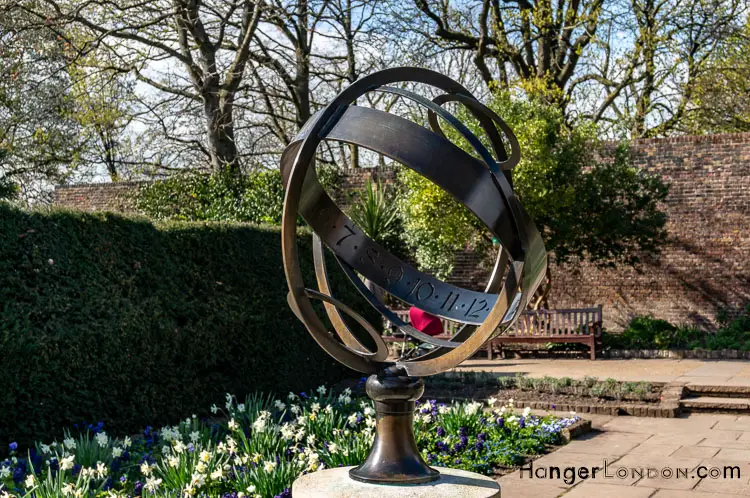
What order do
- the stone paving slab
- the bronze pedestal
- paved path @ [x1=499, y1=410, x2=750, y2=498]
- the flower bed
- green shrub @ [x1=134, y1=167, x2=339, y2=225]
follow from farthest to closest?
green shrub @ [x1=134, y1=167, x2=339, y2=225] → paved path @ [x1=499, y1=410, x2=750, y2=498] → the stone paving slab → the flower bed → the bronze pedestal

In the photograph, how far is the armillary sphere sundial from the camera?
3.47 m

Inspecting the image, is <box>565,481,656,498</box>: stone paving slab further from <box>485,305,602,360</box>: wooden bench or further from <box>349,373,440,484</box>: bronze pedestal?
<box>485,305,602,360</box>: wooden bench

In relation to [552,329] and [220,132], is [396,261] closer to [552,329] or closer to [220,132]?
[552,329]

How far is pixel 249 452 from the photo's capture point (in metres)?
5.47

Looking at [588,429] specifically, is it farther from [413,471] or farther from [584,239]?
[584,239]

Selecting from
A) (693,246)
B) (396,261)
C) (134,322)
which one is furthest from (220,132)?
(396,261)

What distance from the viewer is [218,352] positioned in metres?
8.41

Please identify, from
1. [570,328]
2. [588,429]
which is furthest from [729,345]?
[588,429]

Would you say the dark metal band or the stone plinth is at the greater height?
the dark metal band

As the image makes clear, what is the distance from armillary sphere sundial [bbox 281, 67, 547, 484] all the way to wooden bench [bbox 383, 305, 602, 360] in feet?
30.4

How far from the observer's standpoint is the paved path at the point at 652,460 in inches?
211

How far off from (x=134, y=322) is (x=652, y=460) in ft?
15.2

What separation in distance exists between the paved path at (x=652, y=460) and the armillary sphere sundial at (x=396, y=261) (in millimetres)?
1802

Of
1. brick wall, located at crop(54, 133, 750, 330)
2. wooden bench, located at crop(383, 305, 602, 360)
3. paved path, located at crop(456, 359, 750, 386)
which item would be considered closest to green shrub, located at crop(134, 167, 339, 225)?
wooden bench, located at crop(383, 305, 602, 360)
